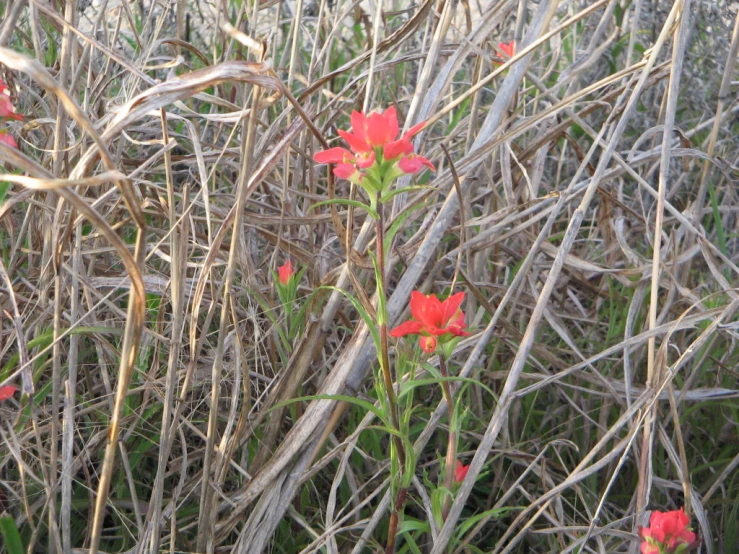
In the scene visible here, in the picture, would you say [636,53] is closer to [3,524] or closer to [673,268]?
[673,268]

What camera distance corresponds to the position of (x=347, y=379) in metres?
1.13

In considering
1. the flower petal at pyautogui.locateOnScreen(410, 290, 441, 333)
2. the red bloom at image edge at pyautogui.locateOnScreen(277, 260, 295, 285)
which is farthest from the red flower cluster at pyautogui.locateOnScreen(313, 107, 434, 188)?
the red bloom at image edge at pyautogui.locateOnScreen(277, 260, 295, 285)

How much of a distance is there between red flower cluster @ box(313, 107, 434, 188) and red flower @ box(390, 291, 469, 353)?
167mm

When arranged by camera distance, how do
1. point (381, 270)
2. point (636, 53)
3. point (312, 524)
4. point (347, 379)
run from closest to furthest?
point (381, 270), point (347, 379), point (312, 524), point (636, 53)

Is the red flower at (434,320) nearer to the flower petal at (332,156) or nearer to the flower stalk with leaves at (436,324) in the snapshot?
the flower stalk with leaves at (436,324)

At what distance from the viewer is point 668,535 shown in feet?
3.40

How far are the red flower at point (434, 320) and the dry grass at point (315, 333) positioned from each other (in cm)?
7

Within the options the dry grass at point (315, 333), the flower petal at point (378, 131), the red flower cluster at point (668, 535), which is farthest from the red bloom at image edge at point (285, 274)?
the red flower cluster at point (668, 535)

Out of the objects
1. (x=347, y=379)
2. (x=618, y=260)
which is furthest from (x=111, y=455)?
(x=618, y=260)

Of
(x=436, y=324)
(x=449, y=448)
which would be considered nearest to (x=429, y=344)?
(x=436, y=324)

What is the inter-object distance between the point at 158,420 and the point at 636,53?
1665 mm

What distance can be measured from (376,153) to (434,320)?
216mm

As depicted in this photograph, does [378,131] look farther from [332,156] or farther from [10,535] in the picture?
[10,535]

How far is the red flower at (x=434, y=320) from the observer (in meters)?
0.95
